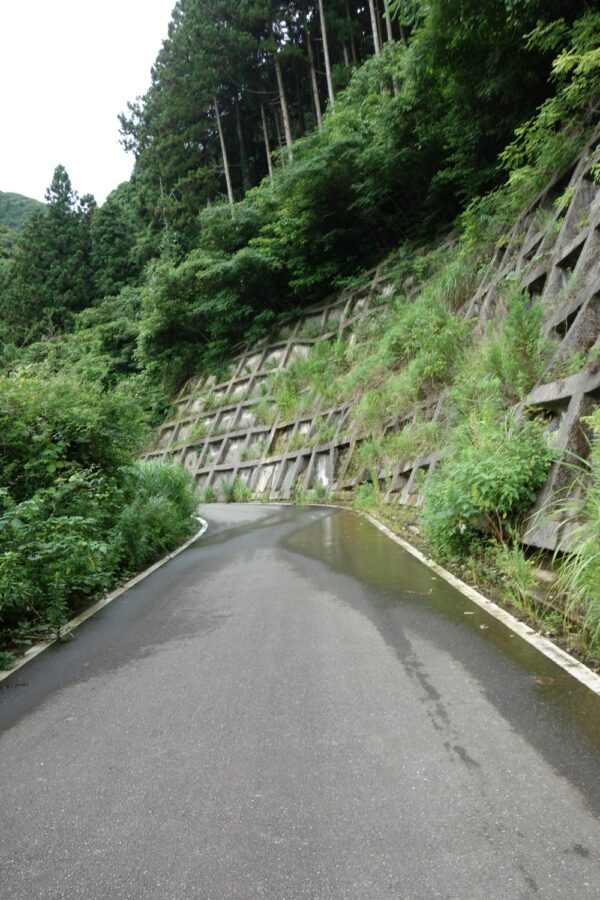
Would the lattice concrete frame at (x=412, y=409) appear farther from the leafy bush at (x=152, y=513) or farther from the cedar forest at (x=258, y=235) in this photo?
the leafy bush at (x=152, y=513)

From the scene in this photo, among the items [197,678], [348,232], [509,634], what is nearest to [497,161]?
[348,232]

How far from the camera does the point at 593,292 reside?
7734 millimetres

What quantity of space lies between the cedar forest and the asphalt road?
122 centimetres

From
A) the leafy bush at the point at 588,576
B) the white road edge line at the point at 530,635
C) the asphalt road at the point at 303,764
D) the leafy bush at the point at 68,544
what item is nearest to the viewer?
the asphalt road at the point at 303,764

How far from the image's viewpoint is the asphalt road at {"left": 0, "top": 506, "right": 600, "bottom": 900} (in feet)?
7.40

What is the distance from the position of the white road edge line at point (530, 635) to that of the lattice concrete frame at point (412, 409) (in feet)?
3.16

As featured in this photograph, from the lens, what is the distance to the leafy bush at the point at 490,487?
266 inches

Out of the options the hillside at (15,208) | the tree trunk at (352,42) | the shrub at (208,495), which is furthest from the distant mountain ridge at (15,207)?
the shrub at (208,495)

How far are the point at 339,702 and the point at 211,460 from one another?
2392cm

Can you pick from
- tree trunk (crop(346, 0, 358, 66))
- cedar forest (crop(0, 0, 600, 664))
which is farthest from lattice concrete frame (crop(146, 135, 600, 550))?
tree trunk (crop(346, 0, 358, 66))

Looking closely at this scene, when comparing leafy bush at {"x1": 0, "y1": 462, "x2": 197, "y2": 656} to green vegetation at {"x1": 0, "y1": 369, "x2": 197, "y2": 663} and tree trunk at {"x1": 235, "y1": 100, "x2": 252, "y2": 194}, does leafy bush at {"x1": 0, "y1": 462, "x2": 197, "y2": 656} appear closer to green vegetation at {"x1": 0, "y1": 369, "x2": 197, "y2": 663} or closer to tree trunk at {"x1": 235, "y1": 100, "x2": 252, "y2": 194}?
green vegetation at {"x1": 0, "y1": 369, "x2": 197, "y2": 663}

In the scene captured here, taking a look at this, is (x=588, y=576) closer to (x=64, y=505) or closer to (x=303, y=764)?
(x=303, y=764)

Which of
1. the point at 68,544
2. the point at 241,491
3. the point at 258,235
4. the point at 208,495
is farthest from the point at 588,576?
the point at 258,235

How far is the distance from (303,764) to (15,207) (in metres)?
98.4
